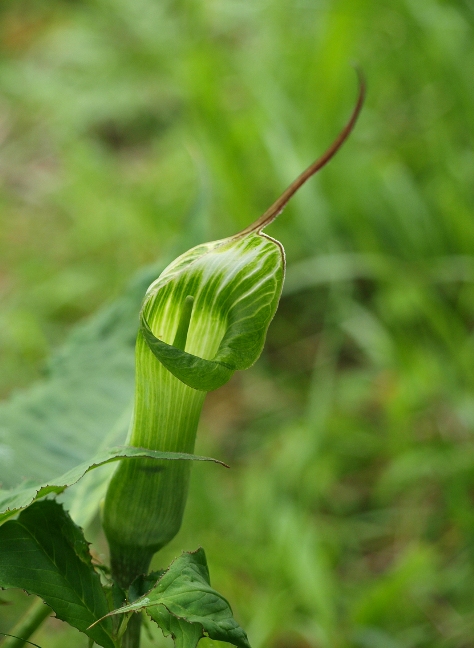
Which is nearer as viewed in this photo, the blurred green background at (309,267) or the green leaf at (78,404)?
the green leaf at (78,404)

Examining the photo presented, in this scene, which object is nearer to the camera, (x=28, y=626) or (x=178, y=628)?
(x=178, y=628)

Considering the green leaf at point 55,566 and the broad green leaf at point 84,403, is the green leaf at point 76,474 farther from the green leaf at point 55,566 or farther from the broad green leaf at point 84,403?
the broad green leaf at point 84,403

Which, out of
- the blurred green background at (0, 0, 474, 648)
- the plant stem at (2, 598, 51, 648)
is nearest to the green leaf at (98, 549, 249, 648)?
the plant stem at (2, 598, 51, 648)

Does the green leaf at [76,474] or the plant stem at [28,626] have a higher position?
the green leaf at [76,474]

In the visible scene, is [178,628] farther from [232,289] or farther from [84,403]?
[84,403]

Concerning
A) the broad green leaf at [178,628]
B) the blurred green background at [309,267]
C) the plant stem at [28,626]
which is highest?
the broad green leaf at [178,628]

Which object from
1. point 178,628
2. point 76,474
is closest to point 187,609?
point 178,628

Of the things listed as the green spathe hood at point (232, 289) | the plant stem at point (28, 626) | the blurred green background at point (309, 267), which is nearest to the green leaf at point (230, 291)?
the green spathe hood at point (232, 289)
